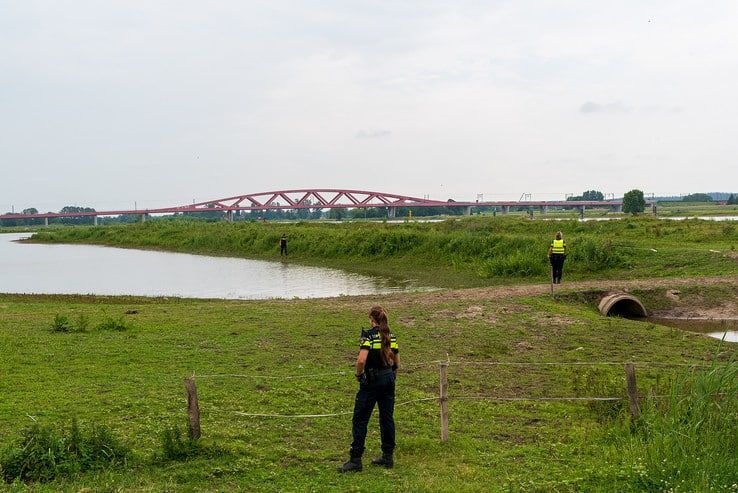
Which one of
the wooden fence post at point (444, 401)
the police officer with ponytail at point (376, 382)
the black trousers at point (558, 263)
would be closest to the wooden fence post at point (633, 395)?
the wooden fence post at point (444, 401)

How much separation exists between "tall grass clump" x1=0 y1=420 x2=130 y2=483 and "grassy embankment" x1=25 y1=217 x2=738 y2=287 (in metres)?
20.4

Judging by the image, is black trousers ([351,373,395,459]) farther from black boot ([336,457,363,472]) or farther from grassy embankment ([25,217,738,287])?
grassy embankment ([25,217,738,287])

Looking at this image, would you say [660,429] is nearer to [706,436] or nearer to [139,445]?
[706,436]

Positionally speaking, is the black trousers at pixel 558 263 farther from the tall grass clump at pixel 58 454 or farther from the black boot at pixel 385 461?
the tall grass clump at pixel 58 454

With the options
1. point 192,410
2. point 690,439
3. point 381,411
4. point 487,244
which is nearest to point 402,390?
point 381,411

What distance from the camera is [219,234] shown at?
58.2 metres

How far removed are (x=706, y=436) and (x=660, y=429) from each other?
0.48 metres

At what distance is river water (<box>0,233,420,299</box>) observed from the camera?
2717 centimetres

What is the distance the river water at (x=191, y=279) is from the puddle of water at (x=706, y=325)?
10.2 meters

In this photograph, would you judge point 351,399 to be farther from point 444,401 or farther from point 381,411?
point 381,411

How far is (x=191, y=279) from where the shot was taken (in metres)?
33.4

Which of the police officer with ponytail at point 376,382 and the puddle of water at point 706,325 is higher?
the police officer with ponytail at point 376,382

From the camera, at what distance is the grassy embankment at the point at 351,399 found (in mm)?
7145

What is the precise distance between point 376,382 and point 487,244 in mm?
26611
